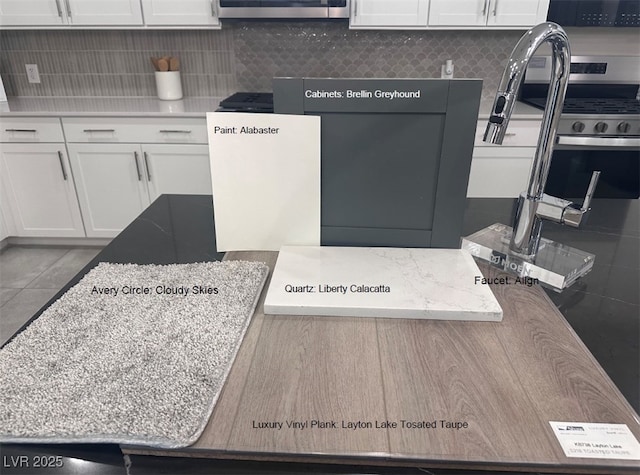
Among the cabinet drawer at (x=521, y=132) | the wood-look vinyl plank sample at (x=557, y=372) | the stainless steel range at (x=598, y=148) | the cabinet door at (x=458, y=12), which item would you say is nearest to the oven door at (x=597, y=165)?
the stainless steel range at (x=598, y=148)

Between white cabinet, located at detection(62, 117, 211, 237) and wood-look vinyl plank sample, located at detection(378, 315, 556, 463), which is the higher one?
wood-look vinyl plank sample, located at detection(378, 315, 556, 463)

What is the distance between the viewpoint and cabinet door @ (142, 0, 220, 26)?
8.60ft

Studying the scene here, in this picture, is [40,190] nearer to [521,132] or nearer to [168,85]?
[168,85]

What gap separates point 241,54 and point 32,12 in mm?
1209

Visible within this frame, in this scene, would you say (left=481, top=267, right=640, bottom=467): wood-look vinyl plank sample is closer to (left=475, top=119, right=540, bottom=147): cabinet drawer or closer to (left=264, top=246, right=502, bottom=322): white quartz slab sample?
(left=264, top=246, right=502, bottom=322): white quartz slab sample

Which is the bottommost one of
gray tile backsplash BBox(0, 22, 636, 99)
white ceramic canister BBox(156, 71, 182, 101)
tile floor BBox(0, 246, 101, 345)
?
tile floor BBox(0, 246, 101, 345)

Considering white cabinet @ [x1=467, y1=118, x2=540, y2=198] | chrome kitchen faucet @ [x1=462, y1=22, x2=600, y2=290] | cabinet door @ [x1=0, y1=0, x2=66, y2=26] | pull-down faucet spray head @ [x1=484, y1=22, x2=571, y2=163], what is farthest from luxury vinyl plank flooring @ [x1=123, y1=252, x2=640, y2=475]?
cabinet door @ [x1=0, y1=0, x2=66, y2=26]

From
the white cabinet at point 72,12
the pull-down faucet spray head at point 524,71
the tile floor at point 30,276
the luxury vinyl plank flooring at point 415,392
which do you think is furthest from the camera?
the white cabinet at point 72,12

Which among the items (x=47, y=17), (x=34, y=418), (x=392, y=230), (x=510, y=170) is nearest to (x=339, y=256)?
(x=392, y=230)

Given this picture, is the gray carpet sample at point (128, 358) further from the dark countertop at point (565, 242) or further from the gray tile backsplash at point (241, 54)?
the gray tile backsplash at point (241, 54)

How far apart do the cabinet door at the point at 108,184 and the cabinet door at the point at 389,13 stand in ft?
4.91

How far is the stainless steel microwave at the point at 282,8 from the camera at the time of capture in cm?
251

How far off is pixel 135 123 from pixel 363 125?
84.7 inches

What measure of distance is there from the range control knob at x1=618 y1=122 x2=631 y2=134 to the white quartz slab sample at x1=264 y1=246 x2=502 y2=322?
2.18 m
